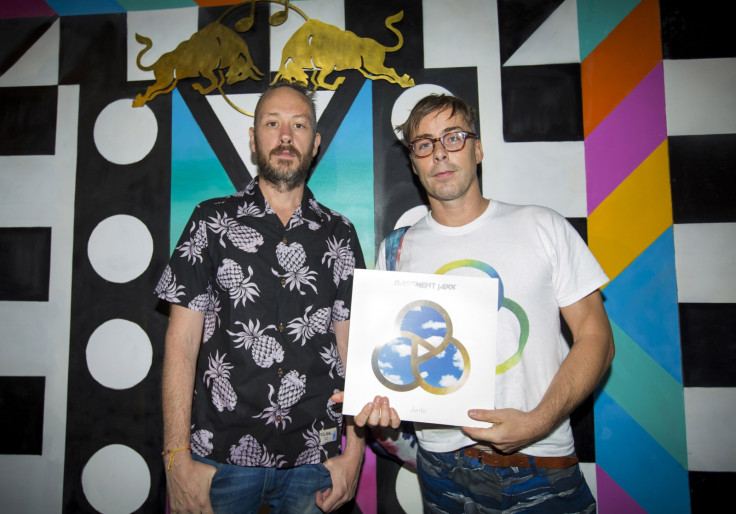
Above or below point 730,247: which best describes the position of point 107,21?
above

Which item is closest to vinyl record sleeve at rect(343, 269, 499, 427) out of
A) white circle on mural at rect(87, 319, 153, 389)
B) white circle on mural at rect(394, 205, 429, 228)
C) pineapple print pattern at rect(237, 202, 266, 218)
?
pineapple print pattern at rect(237, 202, 266, 218)

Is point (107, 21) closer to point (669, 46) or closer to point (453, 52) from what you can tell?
point (453, 52)

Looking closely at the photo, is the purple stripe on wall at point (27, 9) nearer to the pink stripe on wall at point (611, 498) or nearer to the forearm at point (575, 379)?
the forearm at point (575, 379)

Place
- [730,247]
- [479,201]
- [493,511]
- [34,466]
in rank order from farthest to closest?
[34,466] < [730,247] < [479,201] < [493,511]

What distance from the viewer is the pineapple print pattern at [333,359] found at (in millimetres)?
1535

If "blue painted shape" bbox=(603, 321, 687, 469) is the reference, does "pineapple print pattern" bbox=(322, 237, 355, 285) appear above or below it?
above

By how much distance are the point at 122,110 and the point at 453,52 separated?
181 centimetres

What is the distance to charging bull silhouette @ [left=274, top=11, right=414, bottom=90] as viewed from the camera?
6.66 ft

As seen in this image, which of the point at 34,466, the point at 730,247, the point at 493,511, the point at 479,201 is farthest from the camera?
the point at 34,466

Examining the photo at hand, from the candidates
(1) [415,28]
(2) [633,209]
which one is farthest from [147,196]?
(2) [633,209]

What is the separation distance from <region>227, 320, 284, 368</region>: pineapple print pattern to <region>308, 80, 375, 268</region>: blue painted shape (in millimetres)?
754

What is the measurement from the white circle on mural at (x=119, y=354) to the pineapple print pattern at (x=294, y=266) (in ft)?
3.47

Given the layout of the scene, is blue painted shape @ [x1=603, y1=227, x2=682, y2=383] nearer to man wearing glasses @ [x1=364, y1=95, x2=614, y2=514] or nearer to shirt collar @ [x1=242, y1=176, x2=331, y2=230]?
man wearing glasses @ [x1=364, y1=95, x2=614, y2=514]

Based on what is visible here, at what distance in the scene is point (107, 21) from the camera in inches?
85.8
